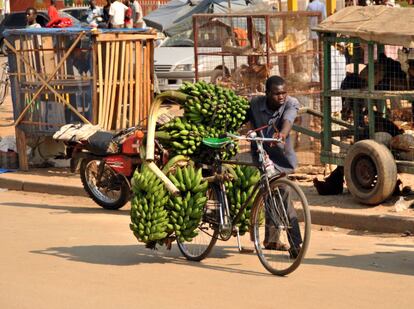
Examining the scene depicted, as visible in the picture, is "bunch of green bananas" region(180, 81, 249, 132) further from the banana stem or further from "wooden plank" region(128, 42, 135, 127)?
"wooden plank" region(128, 42, 135, 127)

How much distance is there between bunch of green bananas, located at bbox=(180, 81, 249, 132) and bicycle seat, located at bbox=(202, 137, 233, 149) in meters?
0.25

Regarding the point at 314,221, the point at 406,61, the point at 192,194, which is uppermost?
the point at 406,61

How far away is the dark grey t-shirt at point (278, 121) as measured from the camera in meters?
8.77

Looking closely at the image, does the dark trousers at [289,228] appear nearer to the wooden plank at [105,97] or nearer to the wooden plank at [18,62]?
the wooden plank at [105,97]

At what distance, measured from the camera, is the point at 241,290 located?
778 cm

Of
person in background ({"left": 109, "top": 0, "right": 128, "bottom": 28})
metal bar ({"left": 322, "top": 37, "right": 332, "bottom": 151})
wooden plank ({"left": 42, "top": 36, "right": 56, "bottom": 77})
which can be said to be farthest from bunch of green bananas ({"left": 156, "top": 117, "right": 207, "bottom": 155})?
person in background ({"left": 109, "top": 0, "right": 128, "bottom": 28})

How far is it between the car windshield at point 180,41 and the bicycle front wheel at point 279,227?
19.1 metres

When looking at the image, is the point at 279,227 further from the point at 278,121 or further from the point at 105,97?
the point at 105,97

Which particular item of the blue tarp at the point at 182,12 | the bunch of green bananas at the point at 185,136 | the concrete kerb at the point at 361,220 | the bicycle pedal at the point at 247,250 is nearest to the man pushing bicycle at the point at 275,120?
the bunch of green bananas at the point at 185,136

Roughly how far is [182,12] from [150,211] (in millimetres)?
25915

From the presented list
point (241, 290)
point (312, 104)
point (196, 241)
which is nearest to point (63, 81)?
point (312, 104)

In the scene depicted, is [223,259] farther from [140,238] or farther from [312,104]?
[312,104]

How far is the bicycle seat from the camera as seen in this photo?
28.5 feet

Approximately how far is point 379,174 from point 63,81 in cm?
536
